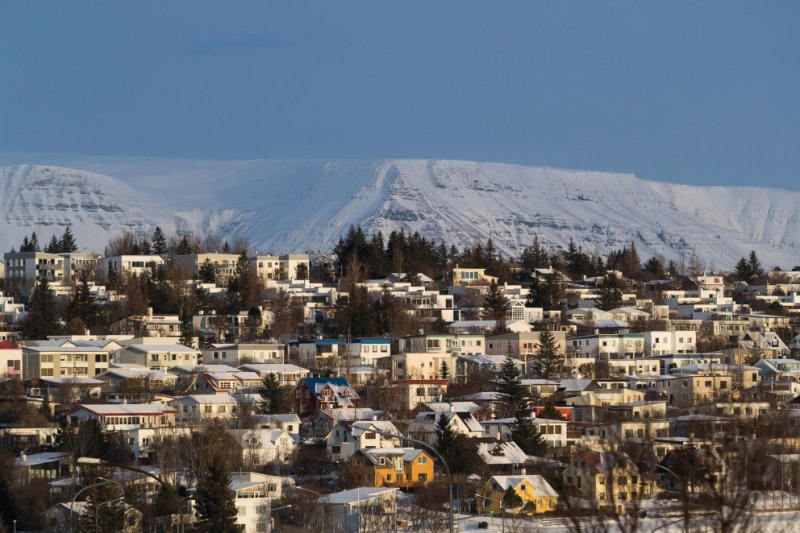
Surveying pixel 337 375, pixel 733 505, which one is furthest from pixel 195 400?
pixel 733 505

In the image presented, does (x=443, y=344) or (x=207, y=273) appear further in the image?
(x=207, y=273)

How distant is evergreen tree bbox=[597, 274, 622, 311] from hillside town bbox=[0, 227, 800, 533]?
18 cm

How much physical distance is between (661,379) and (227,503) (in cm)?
3655

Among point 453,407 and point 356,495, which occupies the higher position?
point 453,407

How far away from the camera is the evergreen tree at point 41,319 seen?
4033 inches

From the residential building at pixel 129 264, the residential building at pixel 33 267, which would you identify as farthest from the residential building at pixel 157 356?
the residential building at pixel 33 267

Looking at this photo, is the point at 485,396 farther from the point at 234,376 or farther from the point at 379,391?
the point at 234,376

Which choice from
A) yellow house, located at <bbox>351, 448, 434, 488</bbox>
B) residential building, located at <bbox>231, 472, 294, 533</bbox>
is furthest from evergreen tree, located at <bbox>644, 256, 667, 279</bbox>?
residential building, located at <bbox>231, 472, 294, 533</bbox>

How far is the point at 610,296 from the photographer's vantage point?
12038cm

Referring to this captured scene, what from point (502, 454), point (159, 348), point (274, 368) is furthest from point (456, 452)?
point (159, 348)

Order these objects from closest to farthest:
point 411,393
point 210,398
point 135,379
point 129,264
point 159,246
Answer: point 210,398, point 411,393, point 135,379, point 129,264, point 159,246

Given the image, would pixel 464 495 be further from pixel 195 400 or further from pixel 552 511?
pixel 195 400

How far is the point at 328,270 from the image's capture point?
13600 centimetres

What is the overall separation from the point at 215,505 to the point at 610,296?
60784 millimetres
